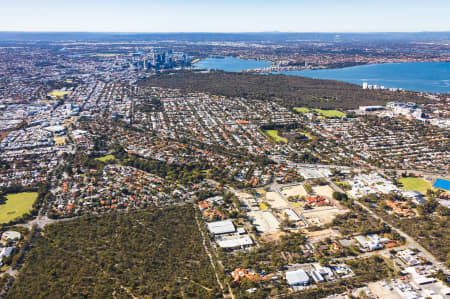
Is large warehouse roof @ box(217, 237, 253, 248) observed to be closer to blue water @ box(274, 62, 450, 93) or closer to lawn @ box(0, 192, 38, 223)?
lawn @ box(0, 192, 38, 223)

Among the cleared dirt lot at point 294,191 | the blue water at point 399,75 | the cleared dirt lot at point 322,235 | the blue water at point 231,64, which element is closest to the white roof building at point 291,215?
the cleared dirt lot at point 322,235

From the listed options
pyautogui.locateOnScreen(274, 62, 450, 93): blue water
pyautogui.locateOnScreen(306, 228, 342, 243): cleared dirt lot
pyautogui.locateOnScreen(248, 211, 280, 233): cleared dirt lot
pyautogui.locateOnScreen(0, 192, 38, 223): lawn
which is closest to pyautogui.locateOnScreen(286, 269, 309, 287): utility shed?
pyautogui.locateOnScreen(306, 228, 342, 243): cleared dirt lot

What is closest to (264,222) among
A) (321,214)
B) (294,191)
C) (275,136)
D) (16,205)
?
(321,214)

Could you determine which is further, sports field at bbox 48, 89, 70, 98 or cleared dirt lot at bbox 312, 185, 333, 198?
sports field at bbox 48, 89, 70, 98

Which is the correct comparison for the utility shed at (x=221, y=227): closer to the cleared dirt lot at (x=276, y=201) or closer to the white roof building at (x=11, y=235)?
the cleared dirt lot at (x=276, y=201)

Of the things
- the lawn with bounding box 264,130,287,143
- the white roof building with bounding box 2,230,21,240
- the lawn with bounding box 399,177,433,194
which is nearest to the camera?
the white roof building with bounding box 2,230,21,240

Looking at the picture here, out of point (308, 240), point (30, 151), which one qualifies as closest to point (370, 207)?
point (308, 240)

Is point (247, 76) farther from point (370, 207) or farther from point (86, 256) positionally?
point (86, 256)
